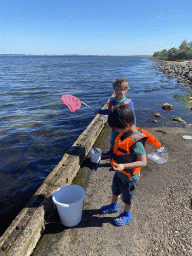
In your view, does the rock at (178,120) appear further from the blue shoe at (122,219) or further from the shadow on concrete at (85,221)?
the shadow on concrete at (85,221)

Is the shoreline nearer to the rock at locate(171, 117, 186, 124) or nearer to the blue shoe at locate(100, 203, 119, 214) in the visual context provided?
the rock at locate(171, 117, 186, 124)

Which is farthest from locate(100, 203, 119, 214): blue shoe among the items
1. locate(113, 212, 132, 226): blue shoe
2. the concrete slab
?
locate(113, 212, 132, 226): blue shoe

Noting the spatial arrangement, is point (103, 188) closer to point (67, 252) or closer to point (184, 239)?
point (67, 252)

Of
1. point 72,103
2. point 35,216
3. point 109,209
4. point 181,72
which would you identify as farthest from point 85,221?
point 181,72

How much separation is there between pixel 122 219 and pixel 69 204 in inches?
40.9

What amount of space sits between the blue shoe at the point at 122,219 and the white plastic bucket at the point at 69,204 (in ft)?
2.16

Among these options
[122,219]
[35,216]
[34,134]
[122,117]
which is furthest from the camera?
[34,134]

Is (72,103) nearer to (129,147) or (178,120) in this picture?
(129,147)

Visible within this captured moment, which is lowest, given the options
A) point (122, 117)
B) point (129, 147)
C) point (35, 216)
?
point (35, 216)

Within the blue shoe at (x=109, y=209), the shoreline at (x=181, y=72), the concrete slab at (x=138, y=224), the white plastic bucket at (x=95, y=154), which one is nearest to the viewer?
the concrete slab at (x=138, y=224)

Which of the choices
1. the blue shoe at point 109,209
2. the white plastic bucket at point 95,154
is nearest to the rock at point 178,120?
the white plastic bucket at point 95,154

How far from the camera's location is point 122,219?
119 inches

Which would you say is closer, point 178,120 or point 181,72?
point 178,120

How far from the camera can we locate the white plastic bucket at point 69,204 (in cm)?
275
